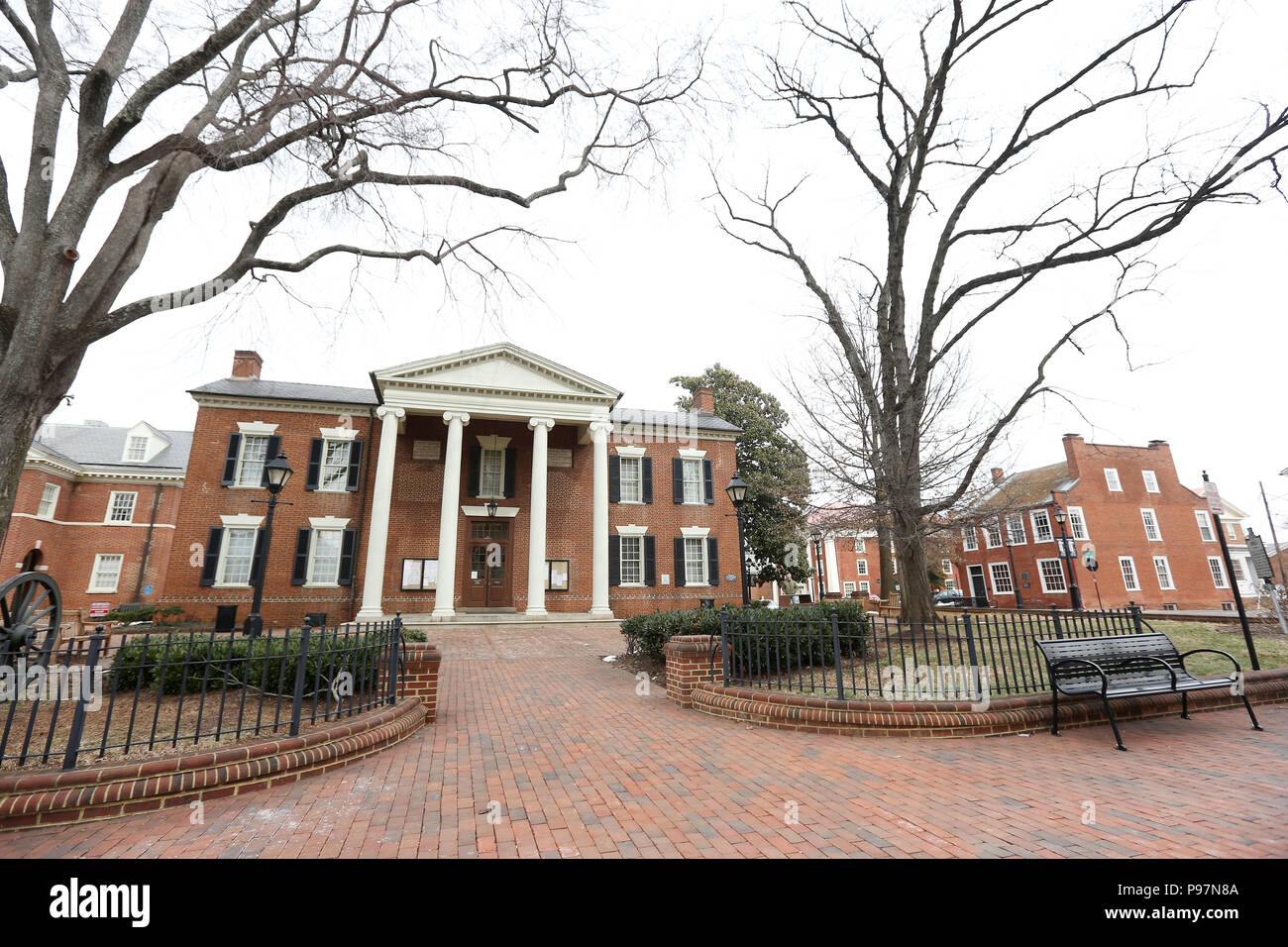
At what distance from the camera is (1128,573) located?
3195 centimetres

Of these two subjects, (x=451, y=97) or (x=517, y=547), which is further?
(x=517, y=547)

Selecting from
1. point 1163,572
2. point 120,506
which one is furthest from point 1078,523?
point 120,506

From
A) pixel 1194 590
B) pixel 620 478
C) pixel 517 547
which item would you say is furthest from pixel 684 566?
pixel 1194 590

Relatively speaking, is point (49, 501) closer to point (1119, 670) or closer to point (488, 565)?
point (488, 565)

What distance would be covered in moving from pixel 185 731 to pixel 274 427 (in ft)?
63.9

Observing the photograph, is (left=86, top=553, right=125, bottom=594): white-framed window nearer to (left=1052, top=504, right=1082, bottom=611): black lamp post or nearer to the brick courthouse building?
the brick courthouse building

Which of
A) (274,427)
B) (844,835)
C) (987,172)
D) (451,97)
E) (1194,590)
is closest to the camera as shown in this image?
(844,835)

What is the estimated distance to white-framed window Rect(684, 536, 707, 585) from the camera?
2367cm

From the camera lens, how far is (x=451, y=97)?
7.91 m

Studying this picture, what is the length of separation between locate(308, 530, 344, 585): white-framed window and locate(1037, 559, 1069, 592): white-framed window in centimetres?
3771

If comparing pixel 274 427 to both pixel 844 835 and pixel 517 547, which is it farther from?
pixel 844 835

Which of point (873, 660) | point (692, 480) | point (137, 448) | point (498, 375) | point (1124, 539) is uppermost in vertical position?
point (498, 375)

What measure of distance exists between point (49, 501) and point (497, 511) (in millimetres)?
22110
